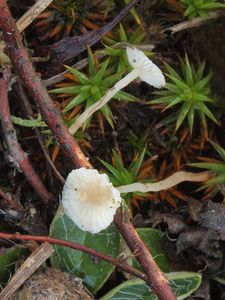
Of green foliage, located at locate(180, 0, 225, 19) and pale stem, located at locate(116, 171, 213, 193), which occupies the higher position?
green foliage, located at locate(180, 0, 225, 19)

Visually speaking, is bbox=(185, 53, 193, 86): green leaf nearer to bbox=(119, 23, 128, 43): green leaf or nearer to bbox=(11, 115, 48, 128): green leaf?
bbox=(119, 23, 128, 43): green leaf

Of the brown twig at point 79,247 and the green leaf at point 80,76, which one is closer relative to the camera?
the brown twig at point 79,247

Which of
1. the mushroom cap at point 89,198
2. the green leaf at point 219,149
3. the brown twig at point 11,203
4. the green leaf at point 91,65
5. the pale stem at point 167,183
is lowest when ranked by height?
the mushroom cap at point 89,198

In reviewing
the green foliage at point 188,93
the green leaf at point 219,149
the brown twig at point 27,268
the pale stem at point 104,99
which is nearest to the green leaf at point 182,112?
the green foliage at point 188,93

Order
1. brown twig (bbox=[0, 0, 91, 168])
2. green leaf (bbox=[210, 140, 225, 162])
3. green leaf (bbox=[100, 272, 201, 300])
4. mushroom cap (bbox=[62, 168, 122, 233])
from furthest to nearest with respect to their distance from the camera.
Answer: green leaf (bbox=[210, 140, 225, 162]) < green leaf (bbox=[100, 272, 201, 300]) < brown twig (bbox=[0, 0, 91, 168]) < mushroom cap (bbox=[62, 168, 122, 233])

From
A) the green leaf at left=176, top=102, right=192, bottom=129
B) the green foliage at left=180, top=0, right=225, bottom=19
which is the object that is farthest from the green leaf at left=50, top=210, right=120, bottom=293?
the green foliage at left=180, top=0, right=225, bottom=19

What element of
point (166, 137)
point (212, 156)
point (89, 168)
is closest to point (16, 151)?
point (89, 168)

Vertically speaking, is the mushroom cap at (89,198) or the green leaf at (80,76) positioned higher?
the green leaf at (80,76)

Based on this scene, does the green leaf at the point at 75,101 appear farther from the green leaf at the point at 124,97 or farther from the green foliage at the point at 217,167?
the green foliage at the point at 217,167
